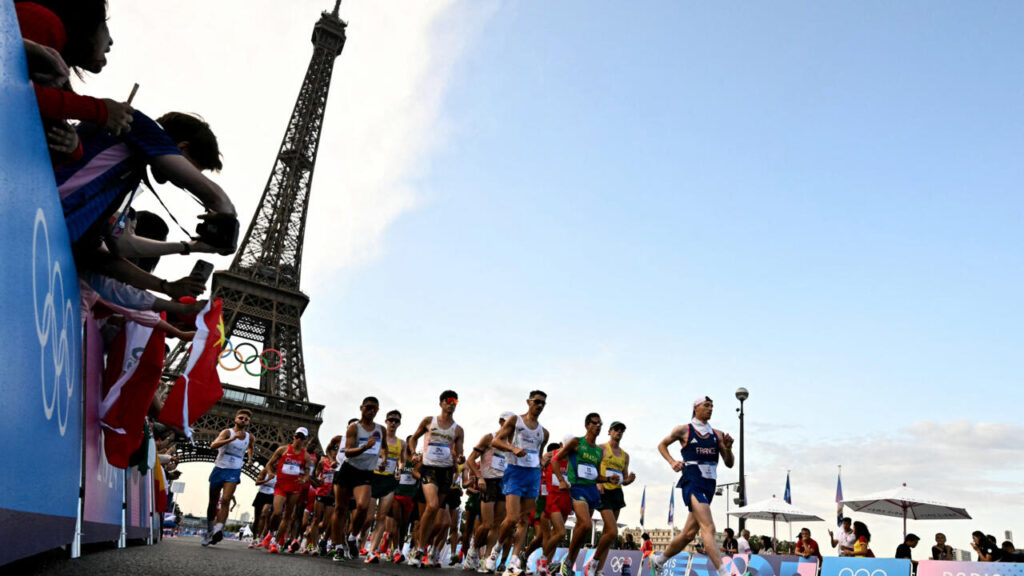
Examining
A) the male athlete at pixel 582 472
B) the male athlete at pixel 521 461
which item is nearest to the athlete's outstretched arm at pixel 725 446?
the male athlete at pixel 582 472

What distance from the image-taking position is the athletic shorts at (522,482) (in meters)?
8.56

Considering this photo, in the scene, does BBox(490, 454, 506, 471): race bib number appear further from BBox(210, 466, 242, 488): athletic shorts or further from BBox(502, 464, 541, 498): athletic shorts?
BBox(210, 466, 242, 488): athletic shorts

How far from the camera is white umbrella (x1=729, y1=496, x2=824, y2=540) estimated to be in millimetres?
19278

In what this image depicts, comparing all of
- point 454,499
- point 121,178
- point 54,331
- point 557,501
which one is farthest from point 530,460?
point 54,331

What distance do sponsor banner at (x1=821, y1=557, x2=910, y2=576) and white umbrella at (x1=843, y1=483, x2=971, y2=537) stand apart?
5411 millimetres

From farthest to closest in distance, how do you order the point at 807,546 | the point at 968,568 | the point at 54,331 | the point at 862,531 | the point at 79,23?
the point at 807,546 < the point at 862,531 < the point at 968,568 < the point at 79,23 < the point at 54,331

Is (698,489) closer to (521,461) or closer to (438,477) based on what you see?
(521,461)

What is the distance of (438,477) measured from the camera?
30.9 ft

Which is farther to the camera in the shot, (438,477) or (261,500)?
(261,500)

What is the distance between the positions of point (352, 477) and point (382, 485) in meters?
0.41

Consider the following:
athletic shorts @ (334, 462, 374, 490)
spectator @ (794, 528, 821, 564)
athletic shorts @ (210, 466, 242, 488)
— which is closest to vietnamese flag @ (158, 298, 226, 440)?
athletic shorts @ (334, 462, 374, 490)

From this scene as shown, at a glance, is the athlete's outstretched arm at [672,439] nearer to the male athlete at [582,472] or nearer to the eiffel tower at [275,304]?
the male athlete at [582,472]

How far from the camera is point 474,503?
1434 centimetres

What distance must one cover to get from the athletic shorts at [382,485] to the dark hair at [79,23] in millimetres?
7452
